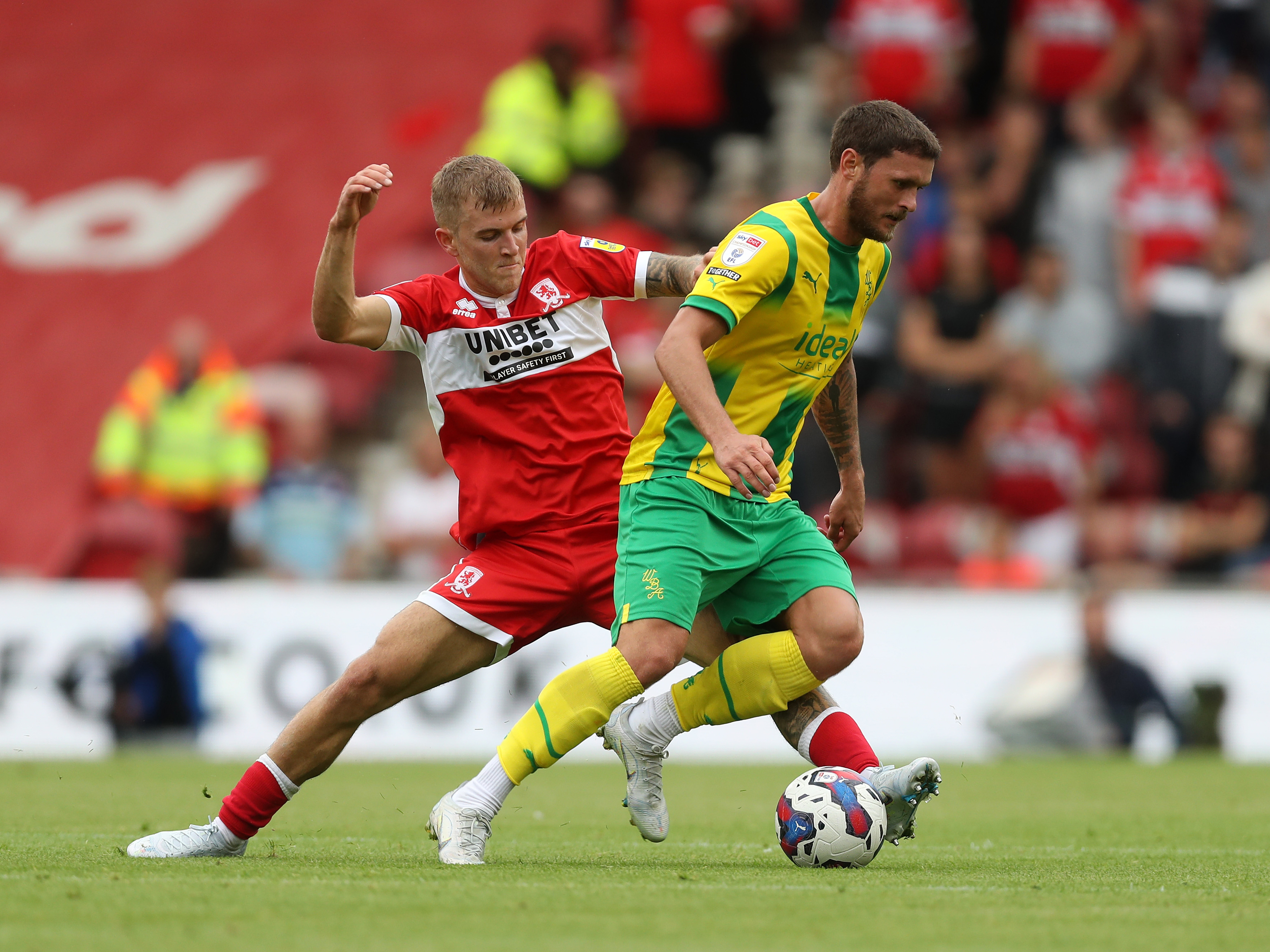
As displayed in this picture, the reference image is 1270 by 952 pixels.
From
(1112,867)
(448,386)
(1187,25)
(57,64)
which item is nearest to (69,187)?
(57,64)

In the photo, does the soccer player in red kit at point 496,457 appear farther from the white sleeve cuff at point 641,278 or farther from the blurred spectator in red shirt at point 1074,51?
the blurred spectator in red shirt at point 1074,51

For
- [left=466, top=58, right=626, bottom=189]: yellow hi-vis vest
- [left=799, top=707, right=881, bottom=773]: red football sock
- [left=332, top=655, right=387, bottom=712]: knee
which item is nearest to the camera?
[left=332, top=655, right=387, bottom=712]: knee

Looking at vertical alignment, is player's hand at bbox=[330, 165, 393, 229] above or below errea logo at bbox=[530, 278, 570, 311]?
above

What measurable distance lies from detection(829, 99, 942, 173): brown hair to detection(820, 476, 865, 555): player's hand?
1.33m

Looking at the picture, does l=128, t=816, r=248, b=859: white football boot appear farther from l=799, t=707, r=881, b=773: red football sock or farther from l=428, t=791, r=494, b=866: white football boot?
l=799, t=707, r=881, b=773: red football sock

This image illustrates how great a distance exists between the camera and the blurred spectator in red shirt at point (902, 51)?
1642 centimetres

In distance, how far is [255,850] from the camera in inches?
271

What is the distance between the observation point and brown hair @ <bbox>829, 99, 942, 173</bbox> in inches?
247

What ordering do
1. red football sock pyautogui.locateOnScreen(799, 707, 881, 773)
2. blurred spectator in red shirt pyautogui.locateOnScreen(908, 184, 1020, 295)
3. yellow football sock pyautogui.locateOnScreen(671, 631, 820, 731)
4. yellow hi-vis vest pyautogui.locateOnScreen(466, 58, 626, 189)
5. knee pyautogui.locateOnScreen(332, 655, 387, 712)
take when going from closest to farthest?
knee pyautogui.locateOnScreen(332, 655, 387, 712), yellow football sock pyautogui.locateOnScreen(671, 631, 820, 731), red football sock pyautogui.locateOnScreen(799, 707, 881, 773), blurred spectator in red shirt pyautogui.locateOnScreen(908, 184, 1020, 295), yellow hi-vis vest pyautogui.locateOnScreen(466, 58, 626, 189)

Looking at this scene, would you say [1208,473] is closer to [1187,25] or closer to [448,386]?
[1187,25]

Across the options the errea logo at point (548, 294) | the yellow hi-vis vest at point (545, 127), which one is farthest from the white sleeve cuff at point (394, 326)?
the yellow hi-vis vest at point (545, 127)

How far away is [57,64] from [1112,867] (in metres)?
16.0

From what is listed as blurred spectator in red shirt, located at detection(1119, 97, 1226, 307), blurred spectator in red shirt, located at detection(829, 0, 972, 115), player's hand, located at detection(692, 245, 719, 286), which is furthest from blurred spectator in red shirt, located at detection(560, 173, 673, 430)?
player's hand, located at detection(692, 245, 719, 286)

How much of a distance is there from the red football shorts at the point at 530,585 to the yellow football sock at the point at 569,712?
262mm
